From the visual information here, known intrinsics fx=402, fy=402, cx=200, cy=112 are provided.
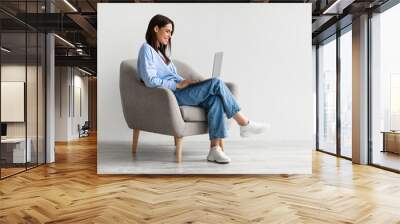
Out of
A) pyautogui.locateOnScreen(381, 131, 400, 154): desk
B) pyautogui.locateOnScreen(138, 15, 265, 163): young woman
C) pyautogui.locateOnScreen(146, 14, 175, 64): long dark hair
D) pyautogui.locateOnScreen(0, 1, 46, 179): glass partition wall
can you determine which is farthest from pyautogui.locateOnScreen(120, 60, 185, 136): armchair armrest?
pyautogui.locateOnScreen(381, 131, 400, 154): desk

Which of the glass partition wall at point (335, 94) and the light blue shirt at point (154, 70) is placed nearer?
the light blue shirt at point (154, 70)

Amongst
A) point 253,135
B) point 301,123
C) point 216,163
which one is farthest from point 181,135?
point 301,123

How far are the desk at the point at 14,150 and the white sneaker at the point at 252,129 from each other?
2.52 metres

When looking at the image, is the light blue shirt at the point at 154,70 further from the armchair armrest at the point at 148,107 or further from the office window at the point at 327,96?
the office window at the point at 327,96

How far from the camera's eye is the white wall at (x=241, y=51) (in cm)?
413

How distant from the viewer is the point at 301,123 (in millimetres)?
4141

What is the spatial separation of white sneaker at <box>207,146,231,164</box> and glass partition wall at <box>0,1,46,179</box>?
220 centimetres

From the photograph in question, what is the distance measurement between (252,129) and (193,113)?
25.7 inches

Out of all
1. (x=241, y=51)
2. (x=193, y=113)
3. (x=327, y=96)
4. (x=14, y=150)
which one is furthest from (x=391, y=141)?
(x=14, y=150)

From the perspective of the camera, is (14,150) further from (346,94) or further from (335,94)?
(335,94)

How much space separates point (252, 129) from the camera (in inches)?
162

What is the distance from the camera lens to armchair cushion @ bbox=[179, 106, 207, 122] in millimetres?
3873

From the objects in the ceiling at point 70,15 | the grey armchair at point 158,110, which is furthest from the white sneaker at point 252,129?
the ceiling at point 70,15

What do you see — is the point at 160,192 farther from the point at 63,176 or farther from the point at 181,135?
the point at 63,176
